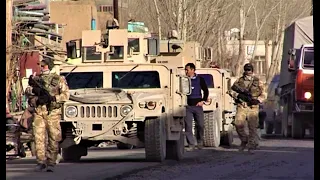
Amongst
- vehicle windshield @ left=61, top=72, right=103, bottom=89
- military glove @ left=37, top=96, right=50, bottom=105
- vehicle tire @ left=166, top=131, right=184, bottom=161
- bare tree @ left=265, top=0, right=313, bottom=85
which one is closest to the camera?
military glove @ left=37, top=96, right=50, bottom=105

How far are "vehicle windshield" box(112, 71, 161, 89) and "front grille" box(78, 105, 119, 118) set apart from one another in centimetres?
114

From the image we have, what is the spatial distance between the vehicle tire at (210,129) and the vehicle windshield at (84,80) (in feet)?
15.9

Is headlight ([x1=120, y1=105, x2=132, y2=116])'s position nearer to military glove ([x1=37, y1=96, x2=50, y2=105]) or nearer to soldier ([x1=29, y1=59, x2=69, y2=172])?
soldier ([x1=29, y1=59, x2=69, y2=172])

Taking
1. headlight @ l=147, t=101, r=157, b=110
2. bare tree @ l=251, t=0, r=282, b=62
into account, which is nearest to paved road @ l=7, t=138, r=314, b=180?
headlight @ l=147, t=101, r=157, b=110

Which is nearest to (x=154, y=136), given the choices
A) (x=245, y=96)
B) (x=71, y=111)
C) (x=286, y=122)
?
(x=71, y=111)

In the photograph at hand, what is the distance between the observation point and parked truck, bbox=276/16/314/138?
2603 centimetres

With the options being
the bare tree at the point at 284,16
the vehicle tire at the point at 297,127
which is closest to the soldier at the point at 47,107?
the vehicle tire at the point at 297,127

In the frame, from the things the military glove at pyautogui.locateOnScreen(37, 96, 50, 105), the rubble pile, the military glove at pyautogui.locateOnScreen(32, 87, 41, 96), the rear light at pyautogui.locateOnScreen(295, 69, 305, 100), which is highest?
the rubble pile

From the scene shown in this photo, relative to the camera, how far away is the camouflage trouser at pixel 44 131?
Result: 14.8 meters

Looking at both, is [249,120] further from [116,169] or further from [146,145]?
[116,169]

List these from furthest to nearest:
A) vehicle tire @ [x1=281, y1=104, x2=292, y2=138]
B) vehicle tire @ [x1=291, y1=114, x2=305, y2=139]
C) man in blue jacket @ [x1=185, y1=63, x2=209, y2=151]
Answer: vehicle tire @ [x1=281, y1=104, x2=292, y2=138] < vehicle tire @ [x1=291, y1=114, x2=305, y2=139] < man in blue jacket @ [x1=185, y1=63, x2=209, y2=151]

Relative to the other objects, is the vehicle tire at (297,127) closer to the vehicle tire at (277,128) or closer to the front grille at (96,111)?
the vehicle tire at (277,128)

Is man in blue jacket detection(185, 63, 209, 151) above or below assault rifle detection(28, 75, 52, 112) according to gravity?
below

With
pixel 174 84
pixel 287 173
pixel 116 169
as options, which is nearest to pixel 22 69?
pixel 174 84
